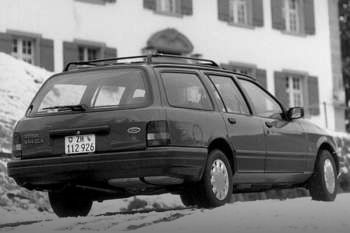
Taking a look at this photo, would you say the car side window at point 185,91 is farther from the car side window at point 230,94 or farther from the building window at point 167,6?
the building window at point 167,6

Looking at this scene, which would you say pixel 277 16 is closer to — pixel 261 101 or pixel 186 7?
pixel 186 7

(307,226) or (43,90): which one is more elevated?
(43,90)

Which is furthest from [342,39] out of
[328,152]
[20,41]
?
[328,152]

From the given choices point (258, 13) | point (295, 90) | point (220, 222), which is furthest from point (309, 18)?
point (220, 222)

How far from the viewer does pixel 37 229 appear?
7.41m

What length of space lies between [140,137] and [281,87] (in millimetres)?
20112

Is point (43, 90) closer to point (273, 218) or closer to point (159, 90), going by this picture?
point (159, 90)

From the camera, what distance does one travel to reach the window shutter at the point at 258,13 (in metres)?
27.3

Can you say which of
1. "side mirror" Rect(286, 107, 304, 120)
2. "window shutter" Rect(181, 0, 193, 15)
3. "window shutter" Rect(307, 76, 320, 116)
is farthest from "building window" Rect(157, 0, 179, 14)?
"side mirror" Rect(286, 107, 304, 120)

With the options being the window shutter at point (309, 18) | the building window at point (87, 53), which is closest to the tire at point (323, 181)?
the building window at point (87, 53)

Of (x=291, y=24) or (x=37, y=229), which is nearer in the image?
(x=37, y=229)

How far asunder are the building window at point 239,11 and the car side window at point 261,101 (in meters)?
16.7

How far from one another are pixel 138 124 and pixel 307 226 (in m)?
1.92

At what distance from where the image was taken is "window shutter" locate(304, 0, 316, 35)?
29.3 meters
